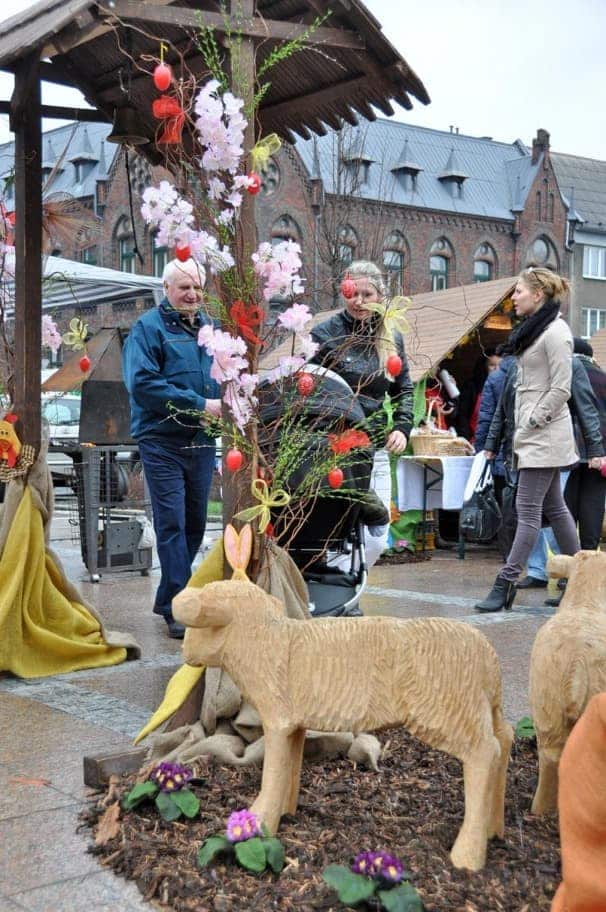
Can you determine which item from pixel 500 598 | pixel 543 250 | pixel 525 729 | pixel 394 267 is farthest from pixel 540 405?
pixel 543 250

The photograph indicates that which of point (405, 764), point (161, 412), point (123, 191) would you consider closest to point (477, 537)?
point (161, 412)

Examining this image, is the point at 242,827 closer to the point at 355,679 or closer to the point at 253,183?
the point at 355,679

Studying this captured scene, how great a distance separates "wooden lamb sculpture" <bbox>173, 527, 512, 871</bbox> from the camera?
3043mm

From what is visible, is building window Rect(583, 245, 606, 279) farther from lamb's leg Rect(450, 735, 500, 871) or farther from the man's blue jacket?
lamb's leg Rect(450, 735, 500, 871)

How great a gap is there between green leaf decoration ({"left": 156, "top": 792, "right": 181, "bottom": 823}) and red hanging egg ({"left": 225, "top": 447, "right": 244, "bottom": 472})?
3.73ft

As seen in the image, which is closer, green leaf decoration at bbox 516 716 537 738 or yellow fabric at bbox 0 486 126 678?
green leaf decoration at bbox 516 716 537 738

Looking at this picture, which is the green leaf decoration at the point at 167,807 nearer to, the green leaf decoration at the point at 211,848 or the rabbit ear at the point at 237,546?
the green leaf decoration at the point at 211,848

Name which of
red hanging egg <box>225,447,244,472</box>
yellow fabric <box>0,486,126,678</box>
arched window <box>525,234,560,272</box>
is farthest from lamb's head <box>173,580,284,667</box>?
arched window <box>525,234,560,272</box>

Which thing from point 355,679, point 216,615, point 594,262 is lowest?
point 355,679

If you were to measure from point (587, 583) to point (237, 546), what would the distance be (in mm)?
1193

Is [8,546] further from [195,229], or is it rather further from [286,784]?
[286,784]

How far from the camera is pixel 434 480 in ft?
35.9

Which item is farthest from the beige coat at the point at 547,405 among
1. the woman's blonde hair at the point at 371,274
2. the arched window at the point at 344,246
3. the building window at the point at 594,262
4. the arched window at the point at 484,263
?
the building window at the point at 594,262

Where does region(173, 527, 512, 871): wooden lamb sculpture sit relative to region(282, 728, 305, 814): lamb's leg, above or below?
above
